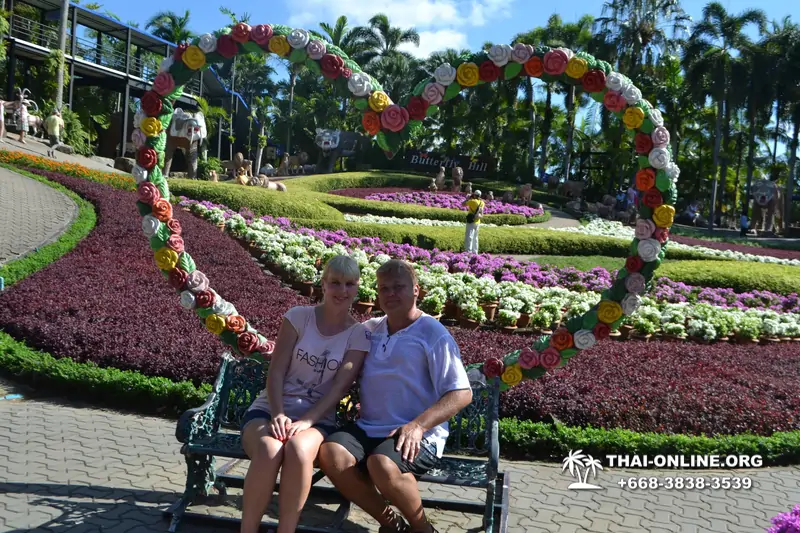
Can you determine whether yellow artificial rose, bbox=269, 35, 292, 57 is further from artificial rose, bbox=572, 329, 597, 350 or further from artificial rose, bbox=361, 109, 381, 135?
artificial rose, bbox=572, 329, 597, 350

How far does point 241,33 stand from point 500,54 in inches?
58.1

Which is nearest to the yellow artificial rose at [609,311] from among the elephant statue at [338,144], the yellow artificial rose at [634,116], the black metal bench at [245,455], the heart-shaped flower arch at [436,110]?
the heart-shaped flower arch at [436,110]

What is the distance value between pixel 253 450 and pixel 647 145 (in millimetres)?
2713

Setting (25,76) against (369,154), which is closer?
(25,76)

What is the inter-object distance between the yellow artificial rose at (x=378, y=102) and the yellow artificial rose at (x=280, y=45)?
22.0 inches

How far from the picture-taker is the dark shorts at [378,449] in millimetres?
3150

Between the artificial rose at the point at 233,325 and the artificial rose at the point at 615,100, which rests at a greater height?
the artificial rose at the point at 615,100

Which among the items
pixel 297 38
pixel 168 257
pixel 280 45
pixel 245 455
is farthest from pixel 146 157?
pixel 245 455

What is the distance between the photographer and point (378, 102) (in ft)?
13.5

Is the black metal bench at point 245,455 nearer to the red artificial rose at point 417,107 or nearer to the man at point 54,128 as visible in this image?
the red artificial rose at point 417,107

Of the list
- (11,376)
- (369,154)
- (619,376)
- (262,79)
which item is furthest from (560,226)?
(262,79)

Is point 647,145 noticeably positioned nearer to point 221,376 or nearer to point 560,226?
point 221,376

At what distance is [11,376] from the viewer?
5.83 m

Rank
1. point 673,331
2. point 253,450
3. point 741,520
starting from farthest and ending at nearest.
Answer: point 673,331
point 741,520
point 253,450
